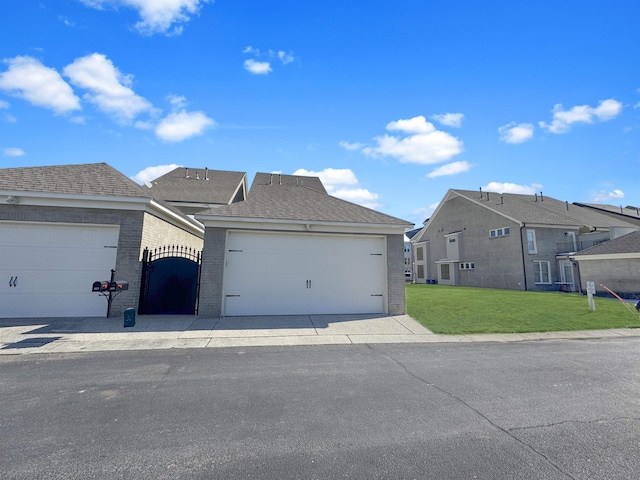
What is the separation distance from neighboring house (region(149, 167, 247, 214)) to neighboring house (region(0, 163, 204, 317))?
331 inches

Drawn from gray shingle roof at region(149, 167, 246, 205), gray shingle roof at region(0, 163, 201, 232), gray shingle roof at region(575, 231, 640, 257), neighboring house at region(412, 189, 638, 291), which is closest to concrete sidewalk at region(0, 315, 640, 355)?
gray shingle roof at region(0, 163, 201, 232)

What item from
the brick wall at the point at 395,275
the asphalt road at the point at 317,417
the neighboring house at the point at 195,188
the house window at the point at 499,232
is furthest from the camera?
the house window at the point at 499,232

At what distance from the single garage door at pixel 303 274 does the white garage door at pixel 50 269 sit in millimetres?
3990

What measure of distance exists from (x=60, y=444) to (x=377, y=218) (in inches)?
376

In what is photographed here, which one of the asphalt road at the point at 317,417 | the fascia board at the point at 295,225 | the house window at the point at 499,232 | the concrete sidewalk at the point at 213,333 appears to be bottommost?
the asphalt road at the point at 317,417

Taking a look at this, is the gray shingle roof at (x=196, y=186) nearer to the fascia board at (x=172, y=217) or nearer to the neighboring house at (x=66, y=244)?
the fascia board at (x=172, y=217)

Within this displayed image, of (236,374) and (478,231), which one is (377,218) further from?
(478,231)

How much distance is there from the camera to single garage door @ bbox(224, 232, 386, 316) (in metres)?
9.70

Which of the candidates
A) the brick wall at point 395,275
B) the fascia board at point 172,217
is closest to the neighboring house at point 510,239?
the brick wall at point 395,275

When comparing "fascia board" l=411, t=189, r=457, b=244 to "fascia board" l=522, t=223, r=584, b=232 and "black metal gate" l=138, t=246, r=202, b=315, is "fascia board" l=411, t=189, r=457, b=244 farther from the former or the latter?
"black metal gate" l=138, t=246, r=202, b=315

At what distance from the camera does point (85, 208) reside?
9.12 metres

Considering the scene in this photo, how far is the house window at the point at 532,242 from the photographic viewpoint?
22.9 metres

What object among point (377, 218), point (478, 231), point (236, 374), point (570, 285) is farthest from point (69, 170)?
point (570, 285)

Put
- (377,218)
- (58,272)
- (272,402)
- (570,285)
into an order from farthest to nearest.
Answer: (570,285), (377,218), (58,272), (272,402)
